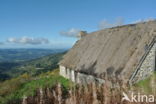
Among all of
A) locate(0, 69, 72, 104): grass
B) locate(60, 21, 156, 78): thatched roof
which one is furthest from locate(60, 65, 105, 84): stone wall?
locate(0, 69, 72, 104): grass

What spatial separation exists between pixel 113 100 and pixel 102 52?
2051 cm

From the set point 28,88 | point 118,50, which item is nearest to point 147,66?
point 118,50

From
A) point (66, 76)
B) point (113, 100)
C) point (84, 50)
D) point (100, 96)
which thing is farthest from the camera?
point (66, 76)

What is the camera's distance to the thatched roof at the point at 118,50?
→ 58.7 ft

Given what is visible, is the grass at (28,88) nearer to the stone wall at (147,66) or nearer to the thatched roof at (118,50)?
the thatched roof at (118,50)

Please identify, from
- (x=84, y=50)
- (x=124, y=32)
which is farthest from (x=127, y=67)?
(x=84, y=50)

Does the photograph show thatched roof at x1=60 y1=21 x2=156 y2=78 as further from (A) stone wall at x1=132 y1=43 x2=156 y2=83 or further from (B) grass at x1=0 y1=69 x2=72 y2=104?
(B) grass at x1=0 y1=69 x2=72 y2=104

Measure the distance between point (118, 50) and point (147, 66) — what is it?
11.4ft

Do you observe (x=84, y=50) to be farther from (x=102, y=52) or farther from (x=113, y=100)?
(x=113, y=100)

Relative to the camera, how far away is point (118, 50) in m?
20.6

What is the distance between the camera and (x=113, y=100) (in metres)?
2.83

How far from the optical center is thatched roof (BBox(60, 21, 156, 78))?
1791 cm

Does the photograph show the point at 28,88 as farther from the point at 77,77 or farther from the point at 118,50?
the point at 118,50

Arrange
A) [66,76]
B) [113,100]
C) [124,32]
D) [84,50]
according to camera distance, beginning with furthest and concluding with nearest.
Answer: [66,76] → [84,50] → [124,32] → [113,100]
